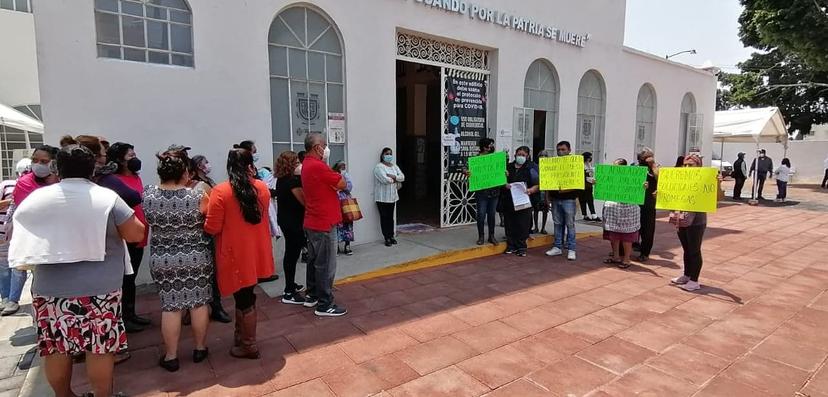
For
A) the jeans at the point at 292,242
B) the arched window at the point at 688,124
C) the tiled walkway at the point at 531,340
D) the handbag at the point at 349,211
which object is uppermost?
the arched window at the point at 688,124

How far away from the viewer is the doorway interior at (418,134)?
11.5 m

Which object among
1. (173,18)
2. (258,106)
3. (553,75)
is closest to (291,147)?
(258,106)

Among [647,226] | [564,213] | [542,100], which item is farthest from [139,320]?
[542,100]

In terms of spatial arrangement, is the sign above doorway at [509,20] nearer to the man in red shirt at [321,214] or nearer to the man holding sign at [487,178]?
the man holding sign at [487,178]

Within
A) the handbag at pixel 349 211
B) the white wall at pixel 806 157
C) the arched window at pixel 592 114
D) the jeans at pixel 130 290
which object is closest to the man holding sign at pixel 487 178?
the handbag at pixel 349 211

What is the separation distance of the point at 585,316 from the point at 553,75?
6.65 meters

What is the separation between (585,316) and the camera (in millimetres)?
4430

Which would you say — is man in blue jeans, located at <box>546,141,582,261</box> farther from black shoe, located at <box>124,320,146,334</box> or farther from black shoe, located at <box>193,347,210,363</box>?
black shoe, located at <box>124,320,146,334</box>

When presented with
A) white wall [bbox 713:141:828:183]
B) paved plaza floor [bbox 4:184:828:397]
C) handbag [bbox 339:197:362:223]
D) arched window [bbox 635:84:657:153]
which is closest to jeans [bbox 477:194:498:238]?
paved plaza floor [bbox 4:184:828:397]

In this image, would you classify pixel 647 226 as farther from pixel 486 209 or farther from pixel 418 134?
pixel 418 134

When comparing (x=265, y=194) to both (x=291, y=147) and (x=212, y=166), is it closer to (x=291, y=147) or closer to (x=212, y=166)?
(x=212, y=166)

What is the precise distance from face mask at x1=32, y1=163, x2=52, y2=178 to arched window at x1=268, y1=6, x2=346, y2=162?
2.73 meters

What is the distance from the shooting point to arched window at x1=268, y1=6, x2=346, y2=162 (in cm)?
610

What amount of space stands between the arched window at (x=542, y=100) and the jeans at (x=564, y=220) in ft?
10.3
